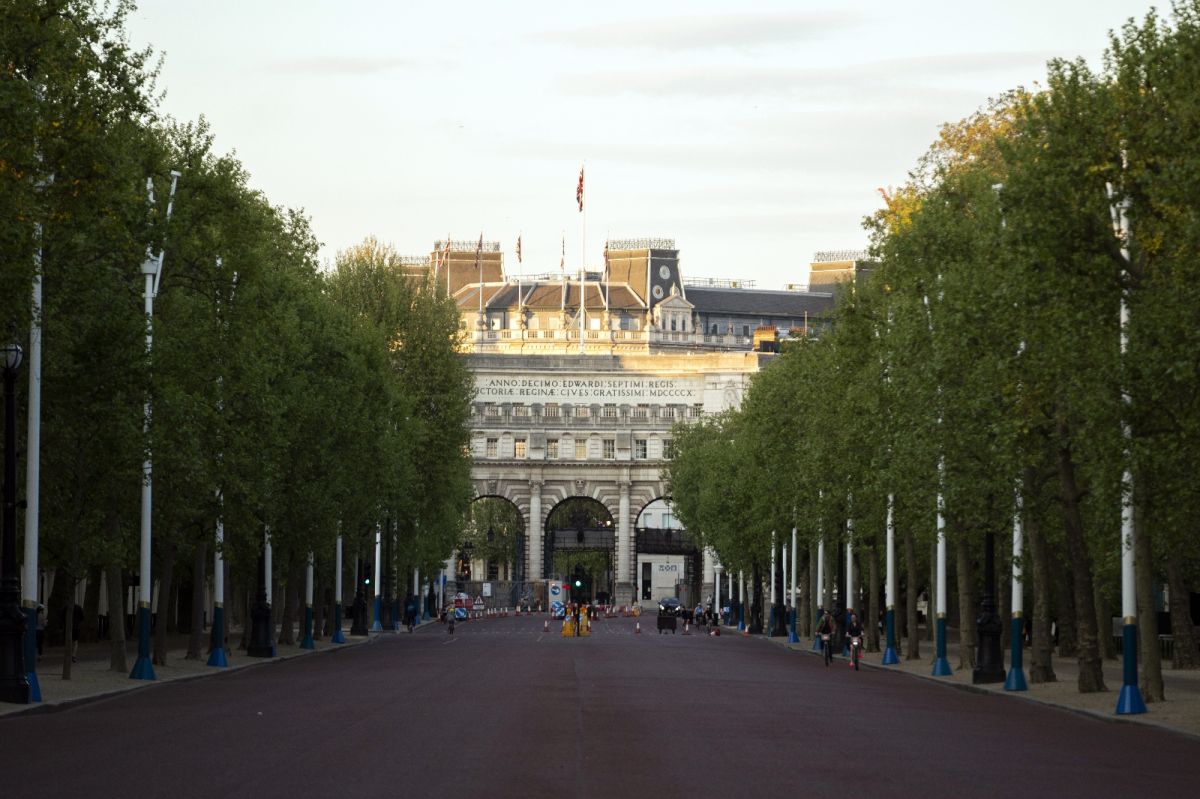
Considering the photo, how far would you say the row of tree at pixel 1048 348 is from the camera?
3462 cm

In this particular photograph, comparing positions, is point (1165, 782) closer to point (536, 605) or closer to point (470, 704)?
point (470, 704)

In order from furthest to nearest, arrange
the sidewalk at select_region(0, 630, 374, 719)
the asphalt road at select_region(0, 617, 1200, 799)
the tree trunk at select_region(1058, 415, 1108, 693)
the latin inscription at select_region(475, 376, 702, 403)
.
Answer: the latin inscription at select_region(475, 376, 702, 403), the tree trunk at select_region(1058, 415, 1108, 693), the sidewalk at select_region(0, 630, 374, 719), the asphalt road at select_region(0, 617, 1200, 799)

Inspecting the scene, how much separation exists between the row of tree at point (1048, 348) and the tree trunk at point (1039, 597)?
0.07 meters

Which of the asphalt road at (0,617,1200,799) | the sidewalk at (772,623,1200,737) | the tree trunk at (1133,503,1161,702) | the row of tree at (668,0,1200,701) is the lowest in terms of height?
the sidewalk at (772,623,1200,737)

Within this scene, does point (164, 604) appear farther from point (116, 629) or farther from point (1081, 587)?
point (1081, 587)

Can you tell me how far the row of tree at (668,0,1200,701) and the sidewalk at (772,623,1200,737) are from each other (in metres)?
0.90

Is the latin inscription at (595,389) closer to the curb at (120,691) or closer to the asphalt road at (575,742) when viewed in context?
the curb at (120,691)

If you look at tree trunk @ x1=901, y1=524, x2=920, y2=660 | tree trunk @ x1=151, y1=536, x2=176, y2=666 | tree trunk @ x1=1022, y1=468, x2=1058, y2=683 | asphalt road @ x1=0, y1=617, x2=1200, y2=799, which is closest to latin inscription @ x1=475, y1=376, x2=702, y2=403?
tree trunk @ x1=901, y1=524, x2=920, y2=660

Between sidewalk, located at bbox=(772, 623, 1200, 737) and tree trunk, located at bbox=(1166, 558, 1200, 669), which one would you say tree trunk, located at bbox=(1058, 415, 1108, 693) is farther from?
tree trunk, located at bbox=(1166, 558, 1200, 669)

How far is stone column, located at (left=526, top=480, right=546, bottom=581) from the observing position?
18062 cm

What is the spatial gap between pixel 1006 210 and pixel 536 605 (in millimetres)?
137322

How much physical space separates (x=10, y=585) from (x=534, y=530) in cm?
14573

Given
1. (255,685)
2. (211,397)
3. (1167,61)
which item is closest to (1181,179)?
(1167,61)

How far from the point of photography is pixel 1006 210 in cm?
3906
